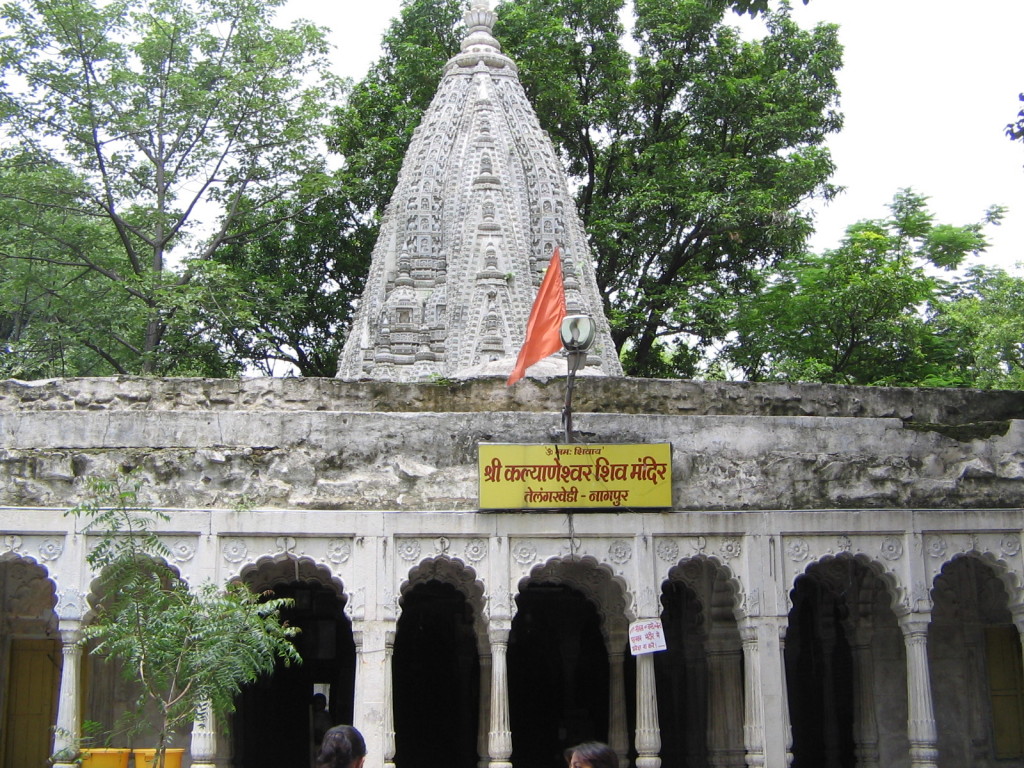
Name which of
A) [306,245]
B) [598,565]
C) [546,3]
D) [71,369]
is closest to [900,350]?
[546,3]

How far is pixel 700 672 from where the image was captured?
17.3 metres

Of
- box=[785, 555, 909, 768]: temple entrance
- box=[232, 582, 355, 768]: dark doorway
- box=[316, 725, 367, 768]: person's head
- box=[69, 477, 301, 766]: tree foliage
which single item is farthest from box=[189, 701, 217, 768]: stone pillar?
box=[316, 725, 367, 768]: person's head

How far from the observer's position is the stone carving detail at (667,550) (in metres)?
14.1

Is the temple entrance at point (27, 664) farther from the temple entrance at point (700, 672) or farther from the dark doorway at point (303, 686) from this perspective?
the temple entrance at point (700, 672)

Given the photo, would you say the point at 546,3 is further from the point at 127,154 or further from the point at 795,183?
the point at 127,154

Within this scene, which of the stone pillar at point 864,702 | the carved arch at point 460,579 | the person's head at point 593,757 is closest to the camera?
the person's head at point 593,757

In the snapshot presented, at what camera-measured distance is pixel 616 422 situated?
47.3 ft

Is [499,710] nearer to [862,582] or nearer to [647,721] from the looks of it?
[647,721]

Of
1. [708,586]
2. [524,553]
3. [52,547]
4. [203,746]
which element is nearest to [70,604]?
[52,547]

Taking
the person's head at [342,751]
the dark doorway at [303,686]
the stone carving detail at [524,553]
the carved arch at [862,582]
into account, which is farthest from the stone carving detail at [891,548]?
the person's head at [342,751]

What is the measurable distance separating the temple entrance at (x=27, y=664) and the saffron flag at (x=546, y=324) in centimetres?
606

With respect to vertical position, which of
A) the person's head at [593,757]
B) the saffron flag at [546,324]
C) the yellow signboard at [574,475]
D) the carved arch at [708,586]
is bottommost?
the person's head at [593,757]

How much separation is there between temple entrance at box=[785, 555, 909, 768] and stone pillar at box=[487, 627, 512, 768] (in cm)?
439

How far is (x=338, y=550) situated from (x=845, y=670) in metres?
7.88
